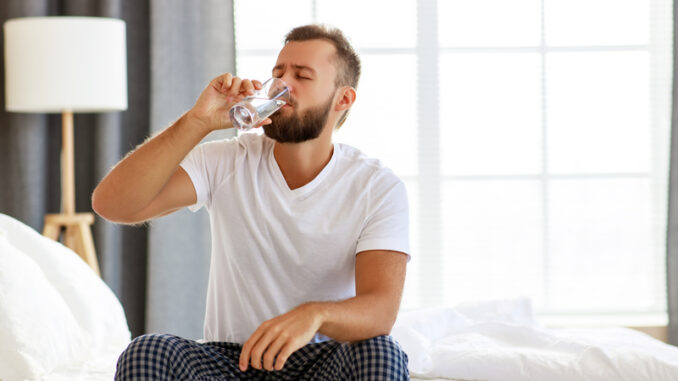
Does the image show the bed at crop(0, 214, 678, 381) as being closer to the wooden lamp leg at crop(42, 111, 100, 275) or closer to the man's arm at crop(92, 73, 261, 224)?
the man's arm at crop(92, 73, 261, 224)

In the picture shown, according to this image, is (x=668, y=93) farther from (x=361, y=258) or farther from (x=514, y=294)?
(x=361, y=258)

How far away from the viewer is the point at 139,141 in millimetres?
3365

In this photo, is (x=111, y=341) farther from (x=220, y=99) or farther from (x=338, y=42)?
(x=338, y=42)

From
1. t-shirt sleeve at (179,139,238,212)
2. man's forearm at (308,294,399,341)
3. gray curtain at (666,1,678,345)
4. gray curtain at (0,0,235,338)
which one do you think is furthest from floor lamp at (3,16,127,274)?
gray curtain at (666,1,678,345)

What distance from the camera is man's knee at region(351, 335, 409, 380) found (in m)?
1.42

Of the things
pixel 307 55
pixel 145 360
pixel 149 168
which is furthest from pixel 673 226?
pixel 145 360

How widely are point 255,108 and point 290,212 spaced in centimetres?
27

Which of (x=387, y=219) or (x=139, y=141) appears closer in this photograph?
(x=387, y=219)

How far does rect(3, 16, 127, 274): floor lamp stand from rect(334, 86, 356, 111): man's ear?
4.37 ft

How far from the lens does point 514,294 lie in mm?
3557

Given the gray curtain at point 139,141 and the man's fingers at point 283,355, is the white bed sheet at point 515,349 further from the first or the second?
the gray curtain at point 139,141

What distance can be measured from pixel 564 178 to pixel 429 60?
2.74ft

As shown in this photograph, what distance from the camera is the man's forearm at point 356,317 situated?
1.46m

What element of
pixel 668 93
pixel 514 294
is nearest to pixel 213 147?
pixel 514 294
